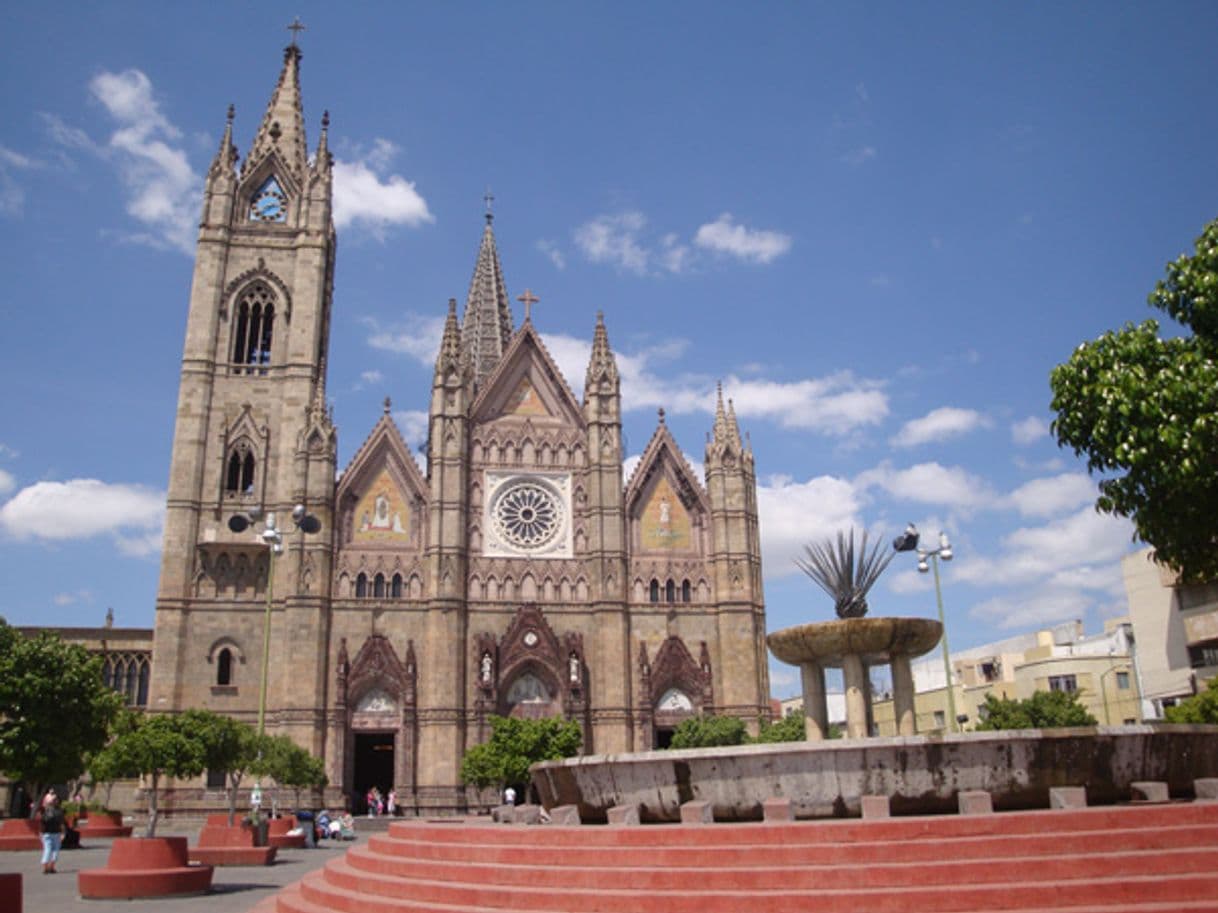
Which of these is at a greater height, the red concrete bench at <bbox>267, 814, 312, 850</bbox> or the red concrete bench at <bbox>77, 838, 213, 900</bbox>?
the red concrete bench at <bbox>77, 838, 213, 900</bbox>

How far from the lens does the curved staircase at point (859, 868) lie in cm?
915

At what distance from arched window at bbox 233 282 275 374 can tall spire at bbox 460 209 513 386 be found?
11.2 metres

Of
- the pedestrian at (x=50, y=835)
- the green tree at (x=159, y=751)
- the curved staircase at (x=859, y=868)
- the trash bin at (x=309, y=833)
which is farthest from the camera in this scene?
the trash bin at (x=309, y=833)

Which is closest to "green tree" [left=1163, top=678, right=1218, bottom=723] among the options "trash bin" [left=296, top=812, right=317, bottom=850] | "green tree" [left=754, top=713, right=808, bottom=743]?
"green tree" [left=754, top=713, right=808, bottom=743]

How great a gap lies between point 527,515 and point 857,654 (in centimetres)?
3186

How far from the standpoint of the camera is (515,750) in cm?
3909

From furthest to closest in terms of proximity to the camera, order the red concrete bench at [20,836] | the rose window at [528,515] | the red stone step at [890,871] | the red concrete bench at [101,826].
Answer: the rose window at [528,515]
the red concrete bench at [101,826]
the red concrete bench at [20,836]
the red stone step at [890,871]

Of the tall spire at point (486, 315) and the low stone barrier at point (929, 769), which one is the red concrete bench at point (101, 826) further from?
the tall spire at point (486, 315)

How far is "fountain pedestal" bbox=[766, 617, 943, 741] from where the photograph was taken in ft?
52.4

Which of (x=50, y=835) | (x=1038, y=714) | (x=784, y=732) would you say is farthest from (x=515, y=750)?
(x=50, y=835)

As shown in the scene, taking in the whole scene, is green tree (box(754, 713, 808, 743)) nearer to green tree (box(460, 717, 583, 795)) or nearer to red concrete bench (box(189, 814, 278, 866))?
A: green tree (box(460, 717, 583, 795))

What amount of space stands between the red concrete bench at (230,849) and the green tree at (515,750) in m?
15.7

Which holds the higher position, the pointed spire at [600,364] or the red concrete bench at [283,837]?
the pointed spire at [600,364]

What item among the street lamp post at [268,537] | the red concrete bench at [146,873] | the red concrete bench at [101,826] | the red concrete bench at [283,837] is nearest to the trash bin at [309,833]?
the red concrete bench at [283,837]
